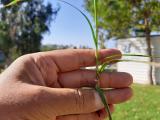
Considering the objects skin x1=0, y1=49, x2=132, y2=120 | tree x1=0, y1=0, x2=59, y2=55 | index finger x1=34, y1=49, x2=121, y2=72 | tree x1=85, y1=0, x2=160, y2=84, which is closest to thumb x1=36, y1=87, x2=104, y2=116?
skin x1=0, y1=49, x2=132, y2=120

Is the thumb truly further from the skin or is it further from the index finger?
the index finger

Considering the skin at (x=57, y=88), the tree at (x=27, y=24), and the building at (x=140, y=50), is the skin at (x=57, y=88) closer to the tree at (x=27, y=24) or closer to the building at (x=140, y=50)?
the building at (x=140, y=50)

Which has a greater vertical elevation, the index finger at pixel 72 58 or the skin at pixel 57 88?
the index finger at pixel 72 58

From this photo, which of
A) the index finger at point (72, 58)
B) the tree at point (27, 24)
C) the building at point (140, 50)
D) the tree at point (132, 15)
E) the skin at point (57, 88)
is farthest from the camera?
the tree at point (27, 24)

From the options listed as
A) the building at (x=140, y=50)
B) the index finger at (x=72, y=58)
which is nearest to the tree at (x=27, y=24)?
the building at (x=140, y=50)

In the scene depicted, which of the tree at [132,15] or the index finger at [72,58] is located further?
the tree at [132,15]

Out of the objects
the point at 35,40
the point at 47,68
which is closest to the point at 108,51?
the point at 47,68

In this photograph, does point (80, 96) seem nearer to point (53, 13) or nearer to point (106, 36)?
point (106, 36)

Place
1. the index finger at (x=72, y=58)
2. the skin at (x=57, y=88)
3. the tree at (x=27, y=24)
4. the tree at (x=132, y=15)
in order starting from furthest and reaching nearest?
1. the tree at (x=27, y=24)
2. the tree at (x=132, y=15)
3. the index finger at (x=72, y=58)
4. the skin at (x=57, y=88)
